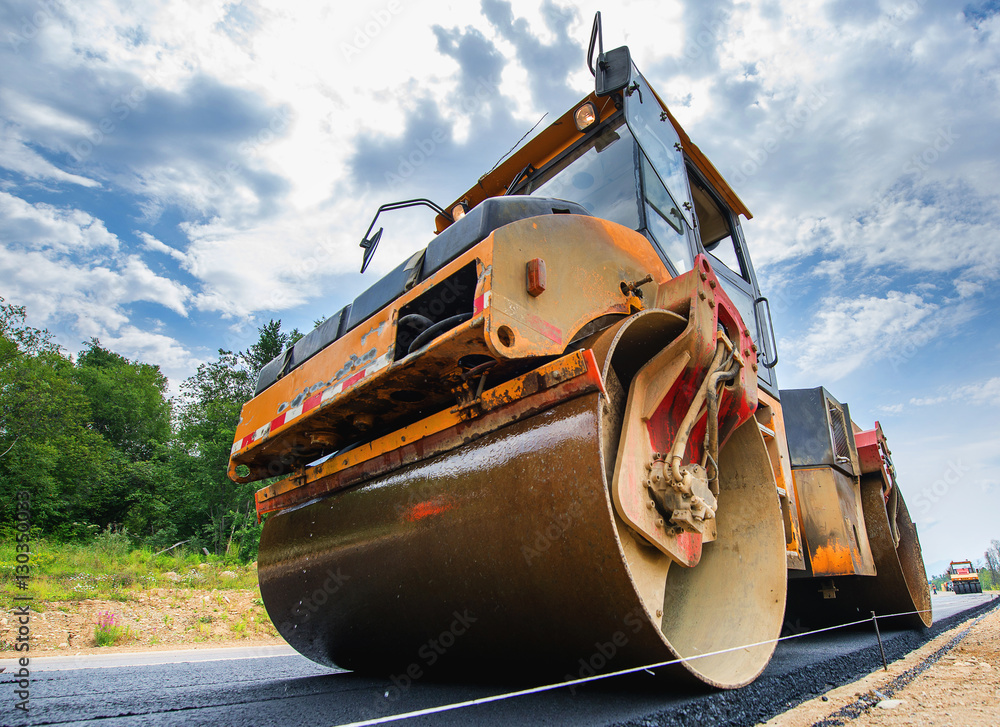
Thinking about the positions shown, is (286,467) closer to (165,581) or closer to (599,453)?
(599,453)

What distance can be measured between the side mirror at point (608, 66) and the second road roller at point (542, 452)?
0.01 m

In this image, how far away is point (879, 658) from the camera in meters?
3.18

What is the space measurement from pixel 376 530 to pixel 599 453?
95 centimetres

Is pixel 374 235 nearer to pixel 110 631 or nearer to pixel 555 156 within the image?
pixel 555 156

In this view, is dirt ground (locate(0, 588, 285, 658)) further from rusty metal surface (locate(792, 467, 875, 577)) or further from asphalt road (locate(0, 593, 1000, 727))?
rusty metal surface (locate(792, 467, 875, 577))

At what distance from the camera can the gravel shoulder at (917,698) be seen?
196 cm

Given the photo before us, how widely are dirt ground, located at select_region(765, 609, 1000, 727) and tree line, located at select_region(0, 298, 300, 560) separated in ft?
58.3

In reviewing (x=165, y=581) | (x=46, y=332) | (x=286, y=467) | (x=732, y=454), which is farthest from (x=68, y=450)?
(x=732, y=454)

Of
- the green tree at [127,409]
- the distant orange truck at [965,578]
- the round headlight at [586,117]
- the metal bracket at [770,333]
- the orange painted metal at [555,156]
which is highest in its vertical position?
the green tree at [127,409]

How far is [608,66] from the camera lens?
212 cm

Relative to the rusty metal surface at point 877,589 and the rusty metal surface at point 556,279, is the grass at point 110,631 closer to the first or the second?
the rusty metal surface at point 877,589

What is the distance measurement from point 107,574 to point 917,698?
43.1 ft

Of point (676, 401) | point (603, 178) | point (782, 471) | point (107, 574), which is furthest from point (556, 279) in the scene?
point (107, 574)

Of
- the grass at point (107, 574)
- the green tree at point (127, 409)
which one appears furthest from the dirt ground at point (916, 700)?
the green tree at point (127, 409)
